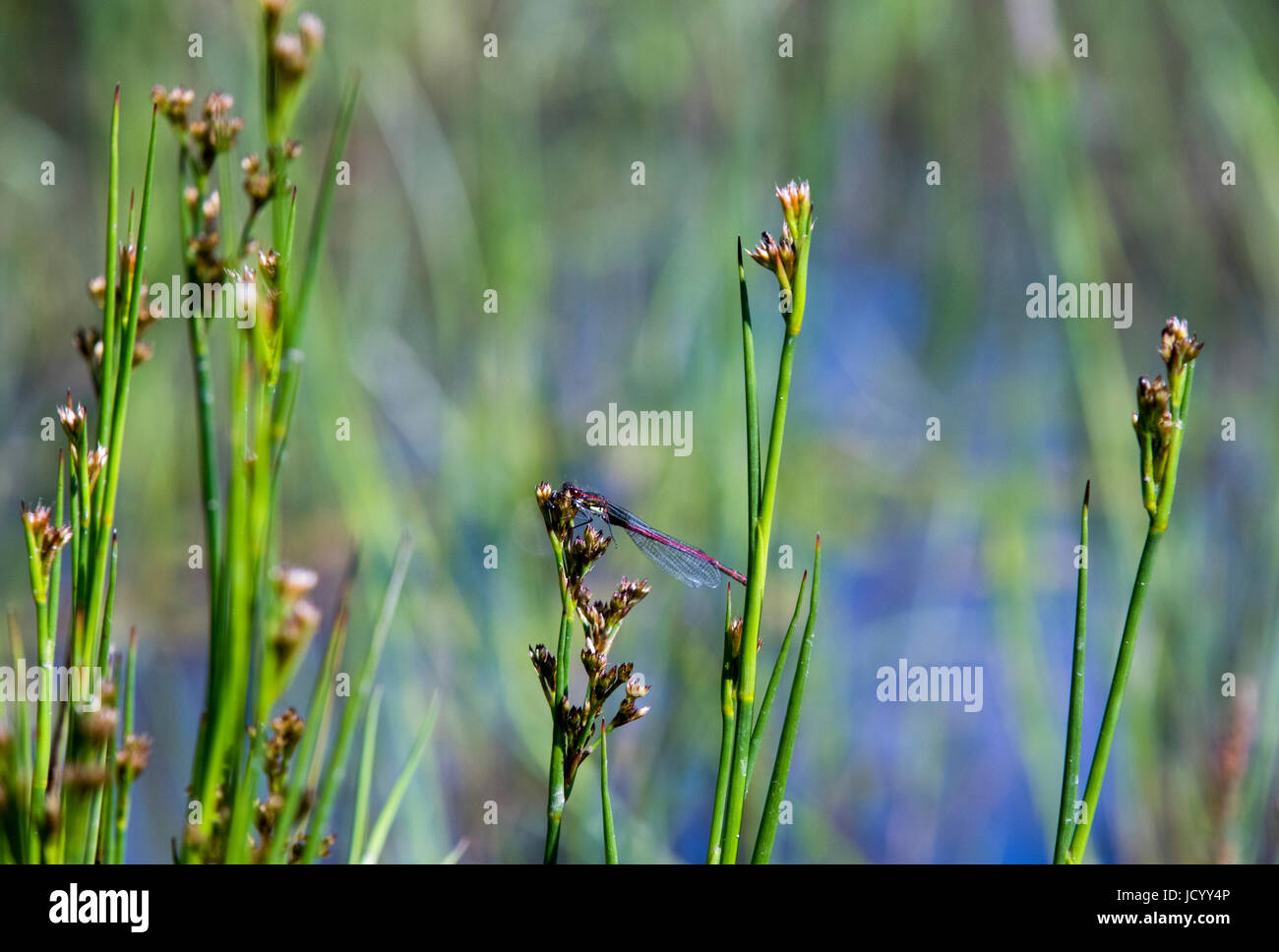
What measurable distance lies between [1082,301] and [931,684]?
1060 mm

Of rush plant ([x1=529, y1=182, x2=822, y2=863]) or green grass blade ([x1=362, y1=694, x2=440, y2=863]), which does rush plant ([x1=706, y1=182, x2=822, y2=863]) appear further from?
green grass blade ([x1=362, y1=694, x2=440, y2=863])

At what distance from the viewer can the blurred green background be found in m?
2.44

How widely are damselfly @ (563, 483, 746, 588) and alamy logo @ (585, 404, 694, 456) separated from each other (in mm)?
934

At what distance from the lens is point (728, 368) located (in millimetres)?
2660

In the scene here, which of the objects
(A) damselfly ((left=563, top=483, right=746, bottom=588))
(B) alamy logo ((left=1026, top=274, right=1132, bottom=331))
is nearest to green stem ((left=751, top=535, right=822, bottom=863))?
(A) damselfly ((left=563, top=483, right=746, bottom=588))

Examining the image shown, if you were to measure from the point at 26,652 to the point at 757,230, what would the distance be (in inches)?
94.9

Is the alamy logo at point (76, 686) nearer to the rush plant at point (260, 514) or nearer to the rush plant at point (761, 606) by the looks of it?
the rush plant at point (260, 514)

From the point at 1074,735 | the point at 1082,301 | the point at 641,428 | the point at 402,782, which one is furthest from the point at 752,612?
the point at 641,428

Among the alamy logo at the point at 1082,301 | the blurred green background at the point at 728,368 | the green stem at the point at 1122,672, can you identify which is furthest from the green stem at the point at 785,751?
the alamy logo at the point at 1082,301

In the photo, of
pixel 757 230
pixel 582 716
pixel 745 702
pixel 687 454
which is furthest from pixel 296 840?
pixel 757 230

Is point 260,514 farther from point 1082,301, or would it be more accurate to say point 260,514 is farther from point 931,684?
point 931,684

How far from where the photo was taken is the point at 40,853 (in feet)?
2.44

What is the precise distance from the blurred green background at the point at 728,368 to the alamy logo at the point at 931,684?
0.04m

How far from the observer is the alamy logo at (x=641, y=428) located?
2.82 meters
